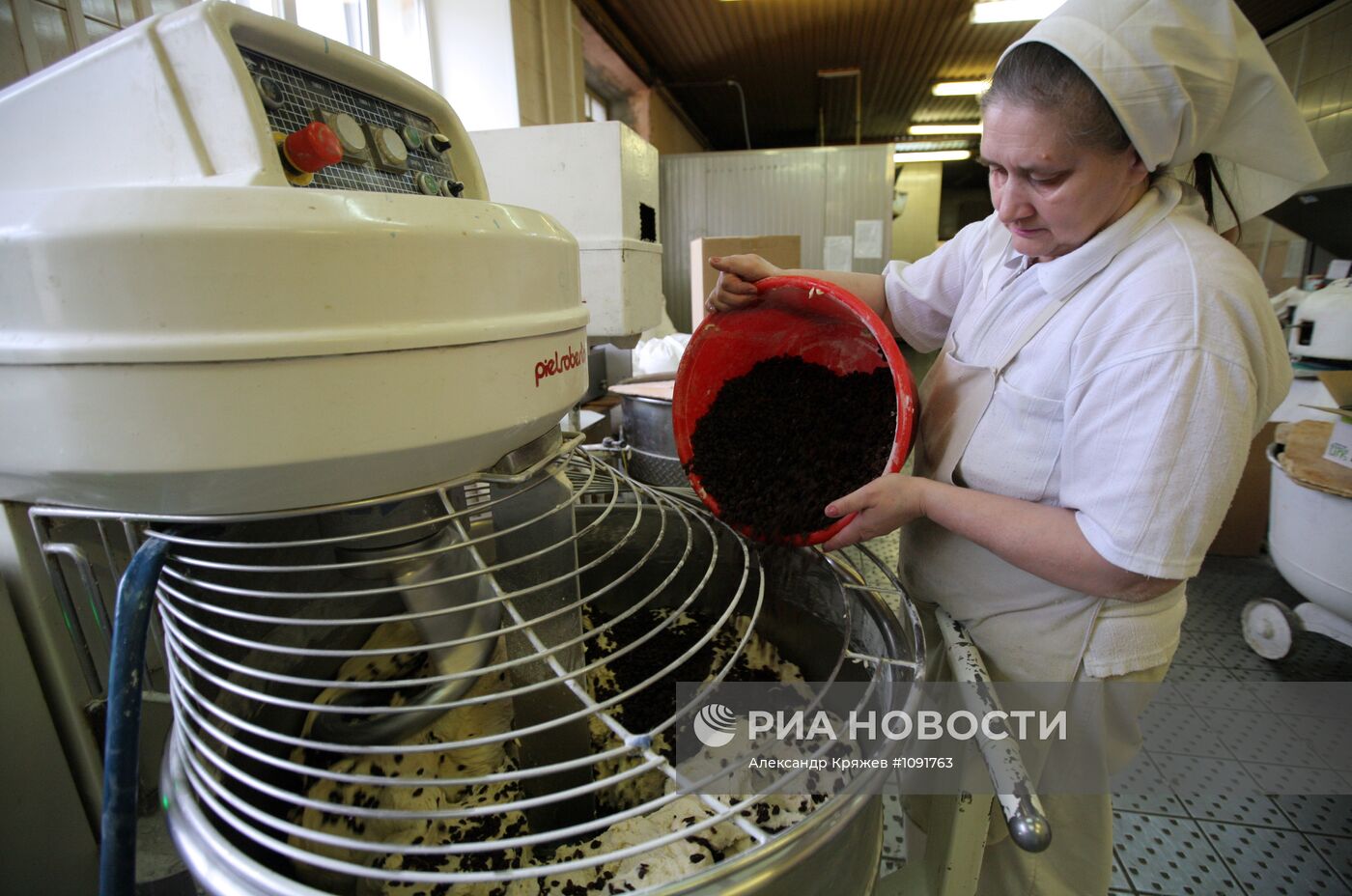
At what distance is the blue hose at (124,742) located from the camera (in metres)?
0.48

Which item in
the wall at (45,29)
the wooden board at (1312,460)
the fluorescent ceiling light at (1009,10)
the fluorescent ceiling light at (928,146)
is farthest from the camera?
the fluorescent ceiling light at (928,146)

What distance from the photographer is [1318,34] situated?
4.33 meters

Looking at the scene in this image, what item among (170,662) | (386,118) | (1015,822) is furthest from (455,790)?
(386,118)

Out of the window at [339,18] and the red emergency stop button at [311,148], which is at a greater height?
the window at [339,18]

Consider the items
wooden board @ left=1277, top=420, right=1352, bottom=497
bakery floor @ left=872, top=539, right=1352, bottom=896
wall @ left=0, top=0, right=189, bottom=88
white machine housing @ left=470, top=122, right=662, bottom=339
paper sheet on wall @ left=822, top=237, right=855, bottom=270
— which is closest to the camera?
wall @ left=0, top=0, right=189, bottom=88

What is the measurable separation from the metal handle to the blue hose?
0.64 metres

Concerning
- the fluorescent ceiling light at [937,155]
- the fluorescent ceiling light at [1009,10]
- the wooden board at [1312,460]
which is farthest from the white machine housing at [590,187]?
the fluorescent ceiling light at [937,155]

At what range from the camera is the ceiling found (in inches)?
158

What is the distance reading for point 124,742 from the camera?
1.60 feet

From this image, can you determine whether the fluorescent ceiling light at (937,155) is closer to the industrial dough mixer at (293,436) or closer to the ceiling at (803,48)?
the ceiling at (803,48)

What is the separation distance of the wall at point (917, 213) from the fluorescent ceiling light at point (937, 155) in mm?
1576

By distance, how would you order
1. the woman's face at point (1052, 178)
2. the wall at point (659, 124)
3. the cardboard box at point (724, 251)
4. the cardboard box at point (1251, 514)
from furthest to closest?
the wall at point (659, 124), the cardboard box at point (724, 251), the cardboard box at point (1251, 514), the woman's face at point (1052, 178)

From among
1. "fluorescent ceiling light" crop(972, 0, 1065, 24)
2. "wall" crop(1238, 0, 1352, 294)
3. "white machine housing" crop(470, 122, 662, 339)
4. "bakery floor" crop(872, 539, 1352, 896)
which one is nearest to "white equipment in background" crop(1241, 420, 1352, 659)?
"bakery floor" crop(872, 539, 1352, 896)

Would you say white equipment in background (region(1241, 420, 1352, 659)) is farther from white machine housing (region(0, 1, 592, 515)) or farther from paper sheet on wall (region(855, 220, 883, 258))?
paper sheet on wall (region(855, 220, 883, 258))
